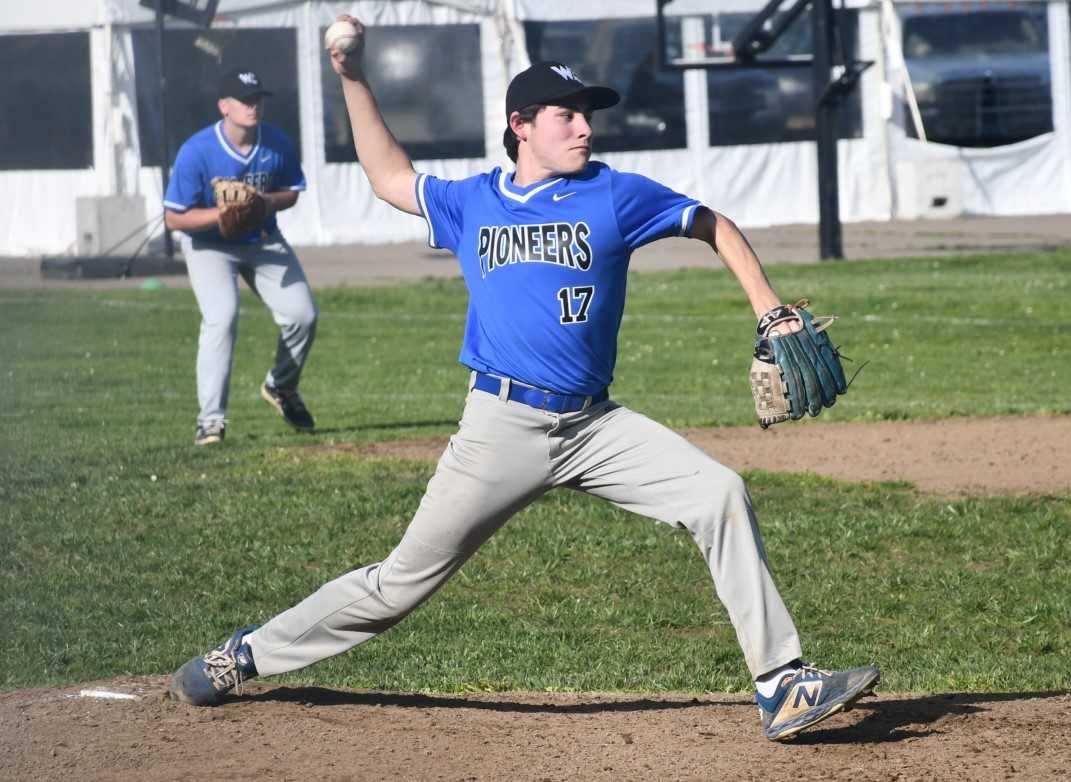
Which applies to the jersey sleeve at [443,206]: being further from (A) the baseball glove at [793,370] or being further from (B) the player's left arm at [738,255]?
(A) the baseball glove at [793,370]

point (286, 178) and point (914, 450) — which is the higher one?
point (286, 178)

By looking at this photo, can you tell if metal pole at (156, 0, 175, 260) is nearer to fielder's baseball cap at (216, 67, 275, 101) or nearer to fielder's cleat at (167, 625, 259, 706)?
fielder's baseball cap at (216, 67, 275, 101)

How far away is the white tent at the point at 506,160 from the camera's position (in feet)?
84.6

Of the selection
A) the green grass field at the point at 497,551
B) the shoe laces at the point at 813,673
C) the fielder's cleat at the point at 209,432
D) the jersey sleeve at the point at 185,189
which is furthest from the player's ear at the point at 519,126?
the fielder's cleat at the point at 209,432

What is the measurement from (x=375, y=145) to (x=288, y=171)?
5.61 meters

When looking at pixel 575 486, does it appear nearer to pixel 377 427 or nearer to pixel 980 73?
pixel 377 427

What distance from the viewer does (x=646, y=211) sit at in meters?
5.04

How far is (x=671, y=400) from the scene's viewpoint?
41.1 ft

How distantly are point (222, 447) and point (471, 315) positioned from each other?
572cm

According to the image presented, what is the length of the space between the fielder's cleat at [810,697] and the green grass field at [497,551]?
1.29 meters

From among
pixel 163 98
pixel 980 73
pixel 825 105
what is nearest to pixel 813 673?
pixel 825 105

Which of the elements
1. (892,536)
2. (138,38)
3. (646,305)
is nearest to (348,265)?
(138,38)

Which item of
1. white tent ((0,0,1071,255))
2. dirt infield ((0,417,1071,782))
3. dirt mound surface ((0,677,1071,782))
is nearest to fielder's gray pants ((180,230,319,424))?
dirt infield ((0,417,1071,782))

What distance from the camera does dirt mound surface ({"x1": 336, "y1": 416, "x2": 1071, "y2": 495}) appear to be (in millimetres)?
9469
